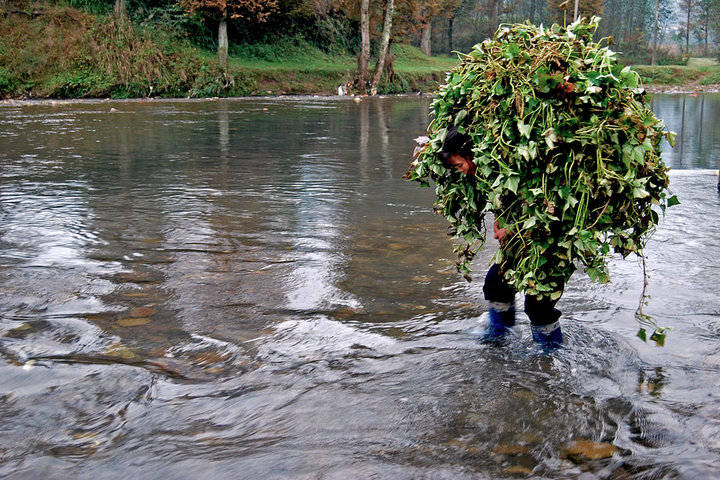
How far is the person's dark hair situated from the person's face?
0.02 m

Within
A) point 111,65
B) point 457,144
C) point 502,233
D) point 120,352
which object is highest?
point 111,65

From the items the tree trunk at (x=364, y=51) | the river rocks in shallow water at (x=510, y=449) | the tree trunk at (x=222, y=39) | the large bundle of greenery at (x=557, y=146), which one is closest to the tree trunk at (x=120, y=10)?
the tree trunk at (x=222, y=39)

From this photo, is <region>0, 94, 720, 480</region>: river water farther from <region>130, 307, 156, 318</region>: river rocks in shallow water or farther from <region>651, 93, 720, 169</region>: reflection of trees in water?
<region>651, 93, 720, 169</region>: reflection of trees in water

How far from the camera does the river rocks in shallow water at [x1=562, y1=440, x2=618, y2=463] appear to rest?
2.95 m

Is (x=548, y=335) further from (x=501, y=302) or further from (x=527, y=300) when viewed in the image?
(x=501, y=302)

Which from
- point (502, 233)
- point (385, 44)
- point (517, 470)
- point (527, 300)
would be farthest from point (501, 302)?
point (385, 44)

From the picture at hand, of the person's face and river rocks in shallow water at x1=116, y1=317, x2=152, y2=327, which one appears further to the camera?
river rocks in shallow water at x1=116, y1=317, x2=152, y2=327

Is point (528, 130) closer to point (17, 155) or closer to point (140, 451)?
point (140, 451)

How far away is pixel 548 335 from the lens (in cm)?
402

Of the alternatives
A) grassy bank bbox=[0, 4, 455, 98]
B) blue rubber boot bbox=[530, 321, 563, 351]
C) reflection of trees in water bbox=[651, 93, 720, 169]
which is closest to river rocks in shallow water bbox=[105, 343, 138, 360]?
blue rubber boot bbox=[530, 321, 563, 351]

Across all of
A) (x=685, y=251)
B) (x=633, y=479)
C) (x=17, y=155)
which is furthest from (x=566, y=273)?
(x=17, y=155)

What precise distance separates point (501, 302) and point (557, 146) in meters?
1.41

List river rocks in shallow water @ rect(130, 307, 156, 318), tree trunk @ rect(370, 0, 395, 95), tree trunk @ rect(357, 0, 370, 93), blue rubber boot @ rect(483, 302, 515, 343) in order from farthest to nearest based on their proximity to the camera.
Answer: tree trunk @ rect(370, 0, 395, 95), tree trunk @ rect(357, 0, 370, 93), river rocks in shallow water @ rect(130, 307, 156, 318), blue rubber boot @ rect(483, 302, 515, 343)

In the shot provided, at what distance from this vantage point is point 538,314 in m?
3.96
